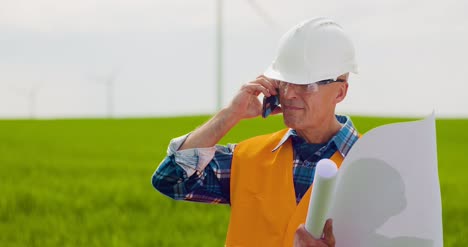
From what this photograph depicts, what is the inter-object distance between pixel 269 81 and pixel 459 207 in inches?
253

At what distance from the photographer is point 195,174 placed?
8.80ft

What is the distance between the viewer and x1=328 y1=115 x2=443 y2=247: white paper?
1.85m

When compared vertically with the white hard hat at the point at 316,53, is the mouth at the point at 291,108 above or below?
below

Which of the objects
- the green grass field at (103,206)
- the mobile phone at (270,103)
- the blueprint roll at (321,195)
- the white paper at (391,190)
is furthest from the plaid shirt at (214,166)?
the green grass field at (103,206)

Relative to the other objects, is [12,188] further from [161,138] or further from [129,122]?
[129,122]

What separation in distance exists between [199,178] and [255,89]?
371mm

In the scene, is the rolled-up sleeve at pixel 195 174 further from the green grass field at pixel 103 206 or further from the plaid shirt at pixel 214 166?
the green grass field at pixel 103 206

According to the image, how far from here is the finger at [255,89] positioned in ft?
8.38

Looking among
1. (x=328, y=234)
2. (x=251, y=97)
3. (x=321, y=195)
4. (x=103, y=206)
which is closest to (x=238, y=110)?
(x=251, y=97)

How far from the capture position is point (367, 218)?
1.96 meters

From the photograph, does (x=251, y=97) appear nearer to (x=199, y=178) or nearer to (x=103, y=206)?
(x=199, y=178)

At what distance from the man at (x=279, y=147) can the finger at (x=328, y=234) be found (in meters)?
0.46

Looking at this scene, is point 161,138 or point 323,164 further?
point 161,138

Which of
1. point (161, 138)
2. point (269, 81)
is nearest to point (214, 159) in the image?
point (269, 81)
